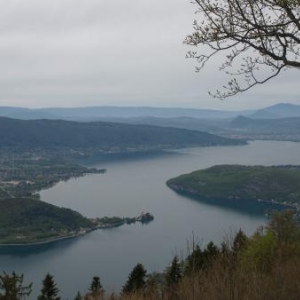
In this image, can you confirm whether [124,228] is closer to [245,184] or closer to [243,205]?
[243,205]

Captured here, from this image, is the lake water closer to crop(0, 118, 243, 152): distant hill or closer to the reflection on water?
the reflection on water

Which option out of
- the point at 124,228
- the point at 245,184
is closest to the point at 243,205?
the point at 245,184

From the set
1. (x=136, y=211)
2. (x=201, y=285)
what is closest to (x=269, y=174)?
(x=136, y=211)

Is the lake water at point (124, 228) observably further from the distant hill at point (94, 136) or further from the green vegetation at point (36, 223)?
the distant hill at point (94, 136)

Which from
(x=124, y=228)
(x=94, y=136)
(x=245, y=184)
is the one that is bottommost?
(x=124, y=228)

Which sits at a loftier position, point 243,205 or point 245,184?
point 245,184

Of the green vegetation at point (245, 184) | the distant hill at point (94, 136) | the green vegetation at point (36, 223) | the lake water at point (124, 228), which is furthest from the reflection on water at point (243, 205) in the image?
the distant hill at point (94, 136)

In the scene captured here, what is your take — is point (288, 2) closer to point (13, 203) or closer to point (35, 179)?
point (13, 203)

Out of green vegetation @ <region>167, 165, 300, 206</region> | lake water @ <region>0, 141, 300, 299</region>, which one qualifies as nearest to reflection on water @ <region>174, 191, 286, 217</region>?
lake water @ <region>0, 141, 300, 299</region>
